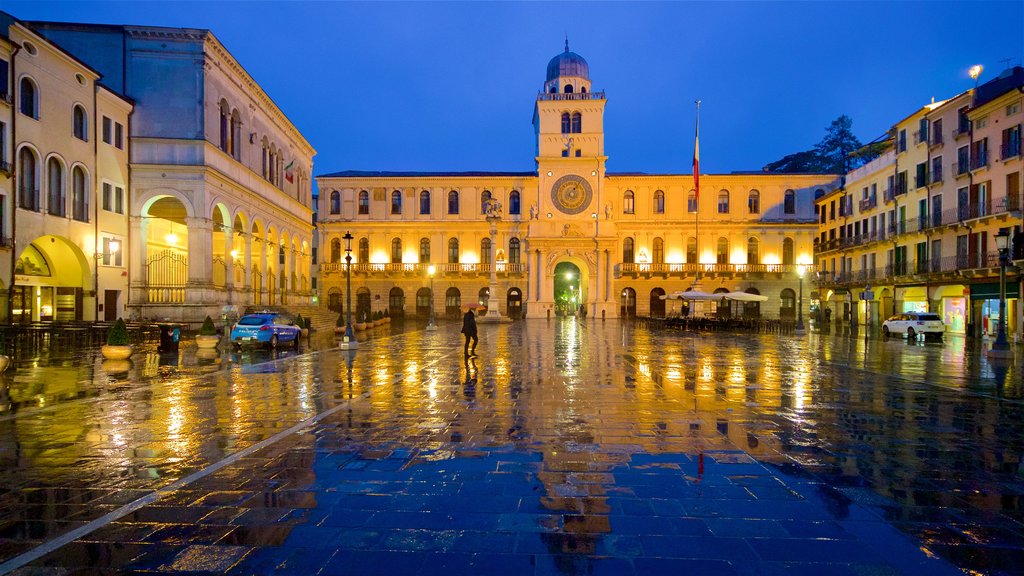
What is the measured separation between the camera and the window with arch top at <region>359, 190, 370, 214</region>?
61.2 meters

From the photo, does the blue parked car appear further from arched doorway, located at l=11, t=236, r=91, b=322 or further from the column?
arched doorway, located at l=11, t=236, r=91, b=322

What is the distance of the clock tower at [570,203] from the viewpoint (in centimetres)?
5691

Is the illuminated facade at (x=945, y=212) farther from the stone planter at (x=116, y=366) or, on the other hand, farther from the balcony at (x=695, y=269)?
the stone planter at (x=116, y=366)

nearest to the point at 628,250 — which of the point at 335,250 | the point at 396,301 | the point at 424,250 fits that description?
the point at 424,250

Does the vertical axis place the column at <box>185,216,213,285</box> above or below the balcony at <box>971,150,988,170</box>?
below

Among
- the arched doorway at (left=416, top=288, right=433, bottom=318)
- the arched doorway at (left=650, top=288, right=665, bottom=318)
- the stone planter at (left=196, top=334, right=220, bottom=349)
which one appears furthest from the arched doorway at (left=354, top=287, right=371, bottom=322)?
the stone planter at (left=196, top=334, right=220, bottom=349)

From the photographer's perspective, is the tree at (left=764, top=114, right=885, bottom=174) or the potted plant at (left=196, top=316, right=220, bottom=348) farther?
the tree at (left=764, top=114, right=885, bottom=174)

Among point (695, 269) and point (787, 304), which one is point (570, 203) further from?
point (787, 304)

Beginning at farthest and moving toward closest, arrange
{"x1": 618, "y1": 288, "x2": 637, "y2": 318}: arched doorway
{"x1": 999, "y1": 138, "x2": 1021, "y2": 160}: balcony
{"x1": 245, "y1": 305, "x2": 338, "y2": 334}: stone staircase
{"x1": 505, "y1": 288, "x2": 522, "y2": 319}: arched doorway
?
1. {"x1": 505, "y1": 288, "x2": 522, "y2": 319}: arched doorway
2. {"x1": 618, "y1": 288, "x2": 637, "y2": 318}: arched doorway
3. {"x1": 245, "y1": 305, "x2": 338, "y2": 334}: stone staircase
4. {"x1": 999, "y1": 138, "x2": 1021, "y2": 160}: balcony

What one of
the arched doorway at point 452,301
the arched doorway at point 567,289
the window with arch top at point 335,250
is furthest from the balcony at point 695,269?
the window with arch top at point 335,250

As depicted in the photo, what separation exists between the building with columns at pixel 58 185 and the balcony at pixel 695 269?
42647 mm

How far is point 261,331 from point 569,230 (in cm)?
3921

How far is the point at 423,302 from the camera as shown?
196ft

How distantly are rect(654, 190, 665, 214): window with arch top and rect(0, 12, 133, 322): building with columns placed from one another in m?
Answer: 44.8
